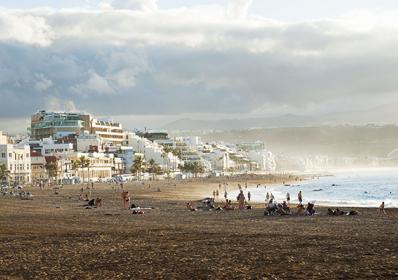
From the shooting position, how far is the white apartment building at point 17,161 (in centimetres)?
10906

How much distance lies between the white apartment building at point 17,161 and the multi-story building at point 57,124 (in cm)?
5291

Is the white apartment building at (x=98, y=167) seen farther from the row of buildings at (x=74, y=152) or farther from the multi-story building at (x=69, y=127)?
the multi-story building at (x=69, y=127)

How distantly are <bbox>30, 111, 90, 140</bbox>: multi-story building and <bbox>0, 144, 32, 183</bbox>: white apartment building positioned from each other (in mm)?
52909

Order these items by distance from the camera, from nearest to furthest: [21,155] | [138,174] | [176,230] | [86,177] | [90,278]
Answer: [90,278]
[176,230]
[21,155]
[86,177]
[138,174]

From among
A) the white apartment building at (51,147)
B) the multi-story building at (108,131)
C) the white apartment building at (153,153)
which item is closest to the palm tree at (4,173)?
the white apartment building at (51,147)

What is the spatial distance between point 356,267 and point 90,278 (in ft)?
22.8

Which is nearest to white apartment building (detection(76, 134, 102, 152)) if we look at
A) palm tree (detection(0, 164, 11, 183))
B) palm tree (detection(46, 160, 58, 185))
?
palm tree (detection(46, 160, 58, 185))

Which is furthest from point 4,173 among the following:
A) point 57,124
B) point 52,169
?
point 57,124

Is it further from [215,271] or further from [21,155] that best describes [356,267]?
[21,155]

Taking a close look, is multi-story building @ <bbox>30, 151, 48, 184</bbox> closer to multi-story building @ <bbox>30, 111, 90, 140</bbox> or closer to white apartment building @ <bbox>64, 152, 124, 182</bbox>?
white apartment building @ <bbox>64, 152, 124, 182</bbox>

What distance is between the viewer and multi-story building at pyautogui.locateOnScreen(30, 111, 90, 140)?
17375 centimetres

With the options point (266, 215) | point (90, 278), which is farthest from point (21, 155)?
point (90, 278)

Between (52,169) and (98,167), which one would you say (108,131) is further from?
(52,169)

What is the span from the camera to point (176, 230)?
26.7 m
